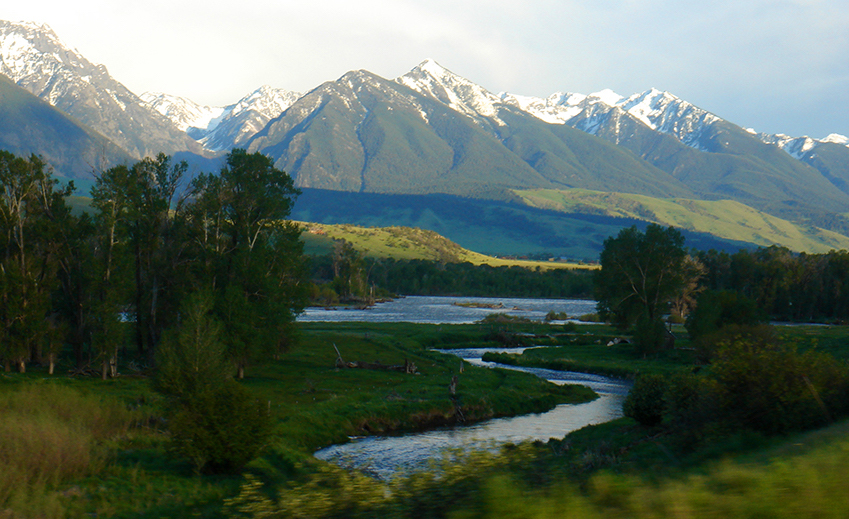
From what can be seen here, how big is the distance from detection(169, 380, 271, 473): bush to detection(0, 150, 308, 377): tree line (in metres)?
18.8

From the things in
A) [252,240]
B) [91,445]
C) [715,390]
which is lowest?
[91,445]

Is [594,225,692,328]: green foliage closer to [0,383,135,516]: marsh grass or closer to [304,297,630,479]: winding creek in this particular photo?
[304,297,630,479]: winding creek

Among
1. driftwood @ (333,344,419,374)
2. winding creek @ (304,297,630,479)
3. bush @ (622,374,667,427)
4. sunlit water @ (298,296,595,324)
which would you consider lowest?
winding creek @ (304,297,630,479)

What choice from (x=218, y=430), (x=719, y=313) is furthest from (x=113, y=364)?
(x=719, y=313)

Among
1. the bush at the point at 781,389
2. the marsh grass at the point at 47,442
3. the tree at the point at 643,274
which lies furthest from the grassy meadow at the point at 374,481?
the tree at the point at 643,274

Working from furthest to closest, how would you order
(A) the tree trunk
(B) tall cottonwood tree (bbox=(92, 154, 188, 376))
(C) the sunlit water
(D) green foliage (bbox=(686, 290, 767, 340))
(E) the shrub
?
(C) the sunlit water
(E) the shrub
(D) green foliage (bbox=(686, 290, 767, 340))
(B) tall cottonwood tree (bbox=(92, 154, 188, 376))
(A) the tree trunk

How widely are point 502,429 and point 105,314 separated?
94.6 ft

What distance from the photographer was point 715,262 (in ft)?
506

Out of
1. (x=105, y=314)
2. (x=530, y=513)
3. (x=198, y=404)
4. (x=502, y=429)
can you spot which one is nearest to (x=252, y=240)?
(x=105, y=314)

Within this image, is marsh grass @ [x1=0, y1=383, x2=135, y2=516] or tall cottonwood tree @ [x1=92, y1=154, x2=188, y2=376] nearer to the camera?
marsh grass @ [x1=0, y1=383, x2=135, y2=516]

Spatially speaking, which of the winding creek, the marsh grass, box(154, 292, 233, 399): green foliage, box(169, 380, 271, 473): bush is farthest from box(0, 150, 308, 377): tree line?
box(169, 380, 271, 473): bush

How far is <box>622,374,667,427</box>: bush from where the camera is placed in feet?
105

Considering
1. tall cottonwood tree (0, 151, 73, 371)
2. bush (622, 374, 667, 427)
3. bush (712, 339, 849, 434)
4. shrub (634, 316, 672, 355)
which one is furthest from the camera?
shrub (634, 316, 672, 355)

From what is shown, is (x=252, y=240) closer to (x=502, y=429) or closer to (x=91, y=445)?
(x=502, y=429)
